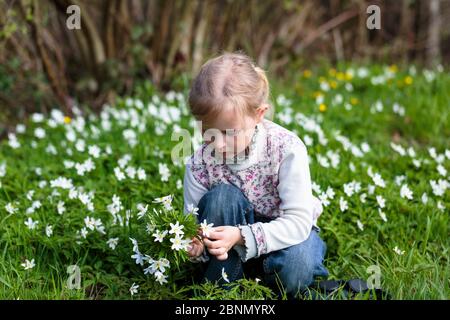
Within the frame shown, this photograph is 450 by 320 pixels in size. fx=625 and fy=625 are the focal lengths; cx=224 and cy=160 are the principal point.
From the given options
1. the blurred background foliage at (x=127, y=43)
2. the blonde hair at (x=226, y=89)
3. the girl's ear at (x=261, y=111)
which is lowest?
the girl's ear at (x=261, y=111)

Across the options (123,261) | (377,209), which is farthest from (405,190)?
(123,261)

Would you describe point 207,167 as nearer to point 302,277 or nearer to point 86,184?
point 302,277

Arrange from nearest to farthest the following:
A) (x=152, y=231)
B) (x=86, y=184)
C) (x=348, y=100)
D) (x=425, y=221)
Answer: (x=152, y=231)
(x=425, y=221)
(x=86, y=184)
(x=348, y=100)

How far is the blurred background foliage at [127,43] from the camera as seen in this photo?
14.6 feet

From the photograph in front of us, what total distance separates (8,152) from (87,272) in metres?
1.45

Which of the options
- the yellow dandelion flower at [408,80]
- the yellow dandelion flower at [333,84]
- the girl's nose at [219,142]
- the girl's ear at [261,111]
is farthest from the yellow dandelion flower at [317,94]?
the girl's nose at [219,142]

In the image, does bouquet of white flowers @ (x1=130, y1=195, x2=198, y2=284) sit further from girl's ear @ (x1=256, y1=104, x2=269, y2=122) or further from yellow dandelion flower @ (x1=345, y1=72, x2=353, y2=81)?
yellow dandelion flower @ (x1=345, y1=72, x2=353, y2=81)

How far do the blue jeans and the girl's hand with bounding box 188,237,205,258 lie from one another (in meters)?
0.06

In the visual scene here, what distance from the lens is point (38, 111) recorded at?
4617 mm

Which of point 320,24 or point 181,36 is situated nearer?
point 181,36

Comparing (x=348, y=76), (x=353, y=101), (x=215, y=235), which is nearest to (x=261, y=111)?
(x=215, y=235)

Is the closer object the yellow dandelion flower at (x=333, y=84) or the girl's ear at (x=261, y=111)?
the girl's ear at (x=261, y=111)

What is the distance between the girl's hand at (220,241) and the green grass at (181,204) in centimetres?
15

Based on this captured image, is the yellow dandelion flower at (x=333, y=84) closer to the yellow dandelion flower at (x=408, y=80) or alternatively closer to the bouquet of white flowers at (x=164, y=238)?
the yellow dandelion flower at (x=408, y=80)
